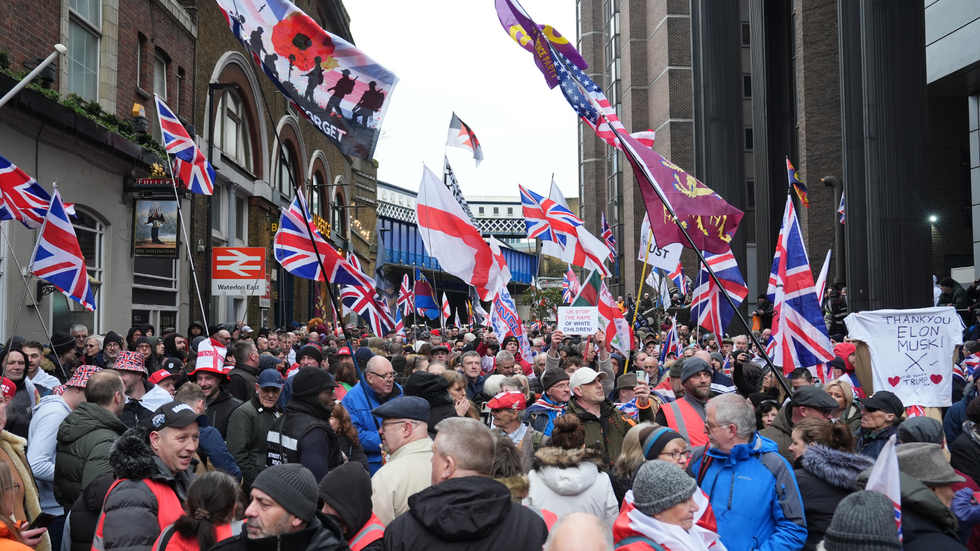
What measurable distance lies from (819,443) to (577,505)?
1423 mm

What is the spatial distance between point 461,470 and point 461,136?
48.0 feet

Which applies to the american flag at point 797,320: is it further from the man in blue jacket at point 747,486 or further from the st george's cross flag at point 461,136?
the st george's cross flag at point 461,136

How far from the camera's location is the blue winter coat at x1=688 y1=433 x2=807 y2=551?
451 centimetres

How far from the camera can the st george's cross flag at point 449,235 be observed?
1066 centimetres

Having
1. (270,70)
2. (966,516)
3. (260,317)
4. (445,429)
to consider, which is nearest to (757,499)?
(966,516)

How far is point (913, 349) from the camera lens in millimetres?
8227

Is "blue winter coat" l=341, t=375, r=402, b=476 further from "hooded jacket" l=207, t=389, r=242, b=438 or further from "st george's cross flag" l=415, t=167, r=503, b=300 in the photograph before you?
"st george's cross flag" l=415, t=167, r=503, b=300

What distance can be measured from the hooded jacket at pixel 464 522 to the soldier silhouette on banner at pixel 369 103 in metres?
5.23

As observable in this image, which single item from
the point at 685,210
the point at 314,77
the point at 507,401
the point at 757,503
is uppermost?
→ the point at 314,77

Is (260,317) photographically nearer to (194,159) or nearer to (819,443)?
(194,159)

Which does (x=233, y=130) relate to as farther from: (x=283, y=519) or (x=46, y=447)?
(x=283, y=519)

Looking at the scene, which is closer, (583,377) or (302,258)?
(583,377)

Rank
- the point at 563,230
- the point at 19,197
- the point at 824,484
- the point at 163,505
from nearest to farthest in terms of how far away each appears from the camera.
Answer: the point at 163,505 < the point at 824,484 < the point at 19,197 < the point at 563,230

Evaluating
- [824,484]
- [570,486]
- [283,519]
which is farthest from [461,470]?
[824,484]
